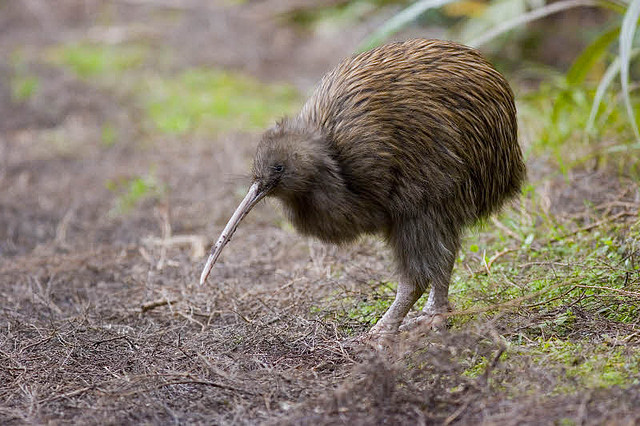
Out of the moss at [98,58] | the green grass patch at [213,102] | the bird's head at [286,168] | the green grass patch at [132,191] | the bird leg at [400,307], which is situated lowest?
the green grass patch at [132,191]

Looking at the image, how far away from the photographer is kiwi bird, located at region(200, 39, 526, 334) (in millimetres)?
3623

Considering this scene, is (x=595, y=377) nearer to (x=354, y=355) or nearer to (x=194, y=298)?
(x=354, y=355)

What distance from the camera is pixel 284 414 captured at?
9.86 feet

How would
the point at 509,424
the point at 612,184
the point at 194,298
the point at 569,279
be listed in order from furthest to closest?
1. the point at 612,184
2. the point at 194,298
3. the point at 569,279
4. the point at 509,424

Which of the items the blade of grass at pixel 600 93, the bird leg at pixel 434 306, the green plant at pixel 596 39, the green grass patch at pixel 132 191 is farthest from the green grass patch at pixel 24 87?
the bird leg at pixel 434 306

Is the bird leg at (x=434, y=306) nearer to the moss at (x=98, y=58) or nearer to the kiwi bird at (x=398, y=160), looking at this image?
the kiwi bird at (x=398, y=160)

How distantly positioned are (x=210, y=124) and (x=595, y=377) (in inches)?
228

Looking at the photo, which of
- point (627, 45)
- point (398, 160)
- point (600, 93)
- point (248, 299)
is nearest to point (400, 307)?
point (398, 160)

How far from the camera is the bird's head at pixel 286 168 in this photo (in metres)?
3.58

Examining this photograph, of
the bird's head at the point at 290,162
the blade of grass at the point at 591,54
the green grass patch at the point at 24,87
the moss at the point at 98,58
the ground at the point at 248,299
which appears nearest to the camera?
the ground at the point at 248,299

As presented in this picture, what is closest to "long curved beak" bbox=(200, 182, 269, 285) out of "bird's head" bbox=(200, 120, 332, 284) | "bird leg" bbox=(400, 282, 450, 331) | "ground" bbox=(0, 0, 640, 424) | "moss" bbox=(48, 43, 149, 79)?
"bird's head" bbox=(200, 120, 332, 284)

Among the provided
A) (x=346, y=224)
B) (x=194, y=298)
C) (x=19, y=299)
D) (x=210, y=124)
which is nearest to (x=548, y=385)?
(x=346, y=224)

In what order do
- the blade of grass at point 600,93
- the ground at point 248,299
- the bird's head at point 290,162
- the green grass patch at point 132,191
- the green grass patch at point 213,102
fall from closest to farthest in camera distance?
the ground at point 248,299 < the bird's head at point 290,162 < the blade of grass at point 600,93 < the green grass patch at point 132,191 < the green grass patch at point 213,102

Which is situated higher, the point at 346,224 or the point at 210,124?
the point at 346,224
